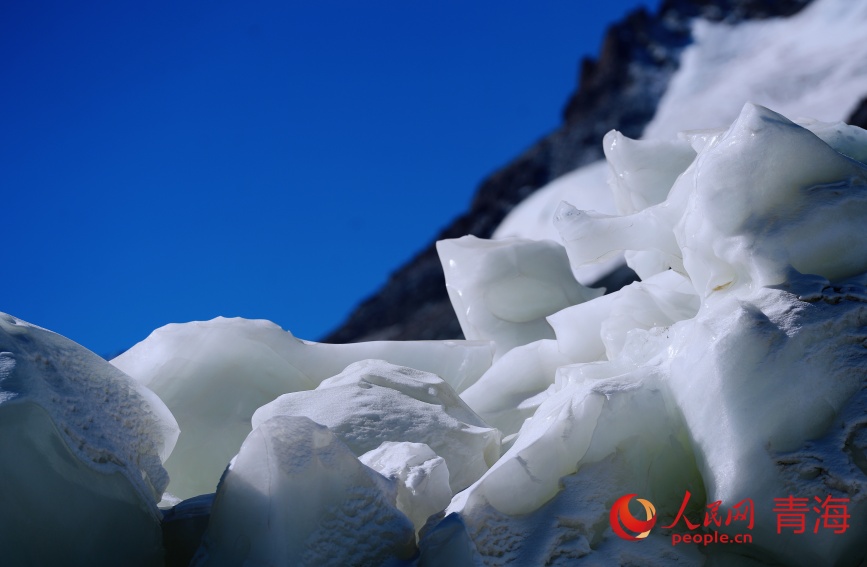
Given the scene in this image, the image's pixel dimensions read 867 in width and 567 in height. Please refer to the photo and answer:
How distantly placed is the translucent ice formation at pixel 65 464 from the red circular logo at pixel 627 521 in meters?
0.48

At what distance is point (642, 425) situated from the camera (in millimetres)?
1083

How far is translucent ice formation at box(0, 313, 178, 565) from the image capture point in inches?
38.8

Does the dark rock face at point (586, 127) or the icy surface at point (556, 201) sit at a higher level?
the dark rock face at point (586, 127)

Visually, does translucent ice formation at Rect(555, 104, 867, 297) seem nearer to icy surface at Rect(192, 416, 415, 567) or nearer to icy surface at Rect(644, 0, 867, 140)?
icy surface at Rect(192, 416, 415, 567)

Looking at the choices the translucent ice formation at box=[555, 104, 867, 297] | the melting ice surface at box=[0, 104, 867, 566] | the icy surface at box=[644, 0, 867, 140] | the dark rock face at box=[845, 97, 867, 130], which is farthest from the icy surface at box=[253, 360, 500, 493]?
the icy surface at box=[644, 0, 867, 140]

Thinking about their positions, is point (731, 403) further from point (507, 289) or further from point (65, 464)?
point (507, 289)

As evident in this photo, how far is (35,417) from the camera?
1017 mm

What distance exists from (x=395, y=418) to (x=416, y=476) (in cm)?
17

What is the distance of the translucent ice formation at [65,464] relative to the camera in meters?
0.98

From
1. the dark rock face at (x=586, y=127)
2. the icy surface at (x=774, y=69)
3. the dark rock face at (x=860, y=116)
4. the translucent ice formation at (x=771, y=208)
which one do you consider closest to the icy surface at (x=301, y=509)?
the translucent ice formation at (x=771, y=208)

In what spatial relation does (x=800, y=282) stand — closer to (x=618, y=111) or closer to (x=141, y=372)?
(x=141, y=372)

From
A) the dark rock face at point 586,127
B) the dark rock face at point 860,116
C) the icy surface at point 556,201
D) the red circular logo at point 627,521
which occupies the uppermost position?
the dark rock face at point 586,127

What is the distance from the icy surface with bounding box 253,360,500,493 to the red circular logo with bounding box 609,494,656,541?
0.23 metres

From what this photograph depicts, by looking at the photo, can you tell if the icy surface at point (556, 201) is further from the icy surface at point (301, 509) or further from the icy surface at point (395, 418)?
the icy surface at point (301, 509)
